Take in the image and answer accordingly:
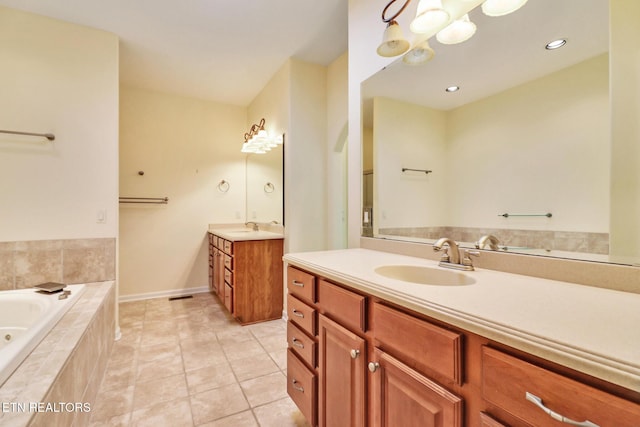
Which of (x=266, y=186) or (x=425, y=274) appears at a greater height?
(x=266, y=186)

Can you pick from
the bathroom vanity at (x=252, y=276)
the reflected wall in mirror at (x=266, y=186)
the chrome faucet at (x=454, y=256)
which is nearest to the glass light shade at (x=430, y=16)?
the chrome faucet at (x=454, y=256)

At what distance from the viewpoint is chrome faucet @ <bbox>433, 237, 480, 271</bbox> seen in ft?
3.86

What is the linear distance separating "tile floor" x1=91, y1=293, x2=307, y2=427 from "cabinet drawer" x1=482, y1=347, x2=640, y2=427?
1261mm

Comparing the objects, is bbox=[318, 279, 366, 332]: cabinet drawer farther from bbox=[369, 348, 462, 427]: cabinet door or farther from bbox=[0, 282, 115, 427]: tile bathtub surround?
bbox=[0, 282, 115, 427]: tile bathtub surround

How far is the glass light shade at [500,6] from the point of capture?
1.09 metres

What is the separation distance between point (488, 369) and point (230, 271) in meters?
2.57

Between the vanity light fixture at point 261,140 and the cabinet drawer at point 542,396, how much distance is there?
285 centimetres

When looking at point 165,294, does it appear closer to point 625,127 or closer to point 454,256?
point 454,256

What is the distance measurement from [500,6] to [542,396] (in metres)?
1.34

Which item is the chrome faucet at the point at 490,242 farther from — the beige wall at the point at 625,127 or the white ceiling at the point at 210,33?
the white ceiling at the point at 210,33

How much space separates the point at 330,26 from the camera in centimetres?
238

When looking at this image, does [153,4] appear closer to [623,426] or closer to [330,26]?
[330,26]

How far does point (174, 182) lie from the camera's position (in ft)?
12.2

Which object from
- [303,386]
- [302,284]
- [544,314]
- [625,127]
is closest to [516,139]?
[625,127]
